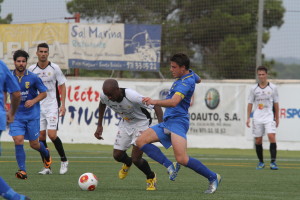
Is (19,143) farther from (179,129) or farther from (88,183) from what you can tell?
(179,129)

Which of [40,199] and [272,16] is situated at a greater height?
[272,16]

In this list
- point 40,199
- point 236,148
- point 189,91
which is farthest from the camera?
point 236,148

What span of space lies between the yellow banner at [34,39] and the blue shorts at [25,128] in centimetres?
1258

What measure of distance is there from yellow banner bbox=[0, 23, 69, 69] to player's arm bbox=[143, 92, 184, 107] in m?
15.4

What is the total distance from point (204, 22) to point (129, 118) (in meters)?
15.9

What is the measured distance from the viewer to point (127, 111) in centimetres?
1011

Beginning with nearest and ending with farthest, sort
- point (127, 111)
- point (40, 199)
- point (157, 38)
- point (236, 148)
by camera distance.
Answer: point (40, 199) → point (127, 111) → point (236, 148) → point (157, 38)

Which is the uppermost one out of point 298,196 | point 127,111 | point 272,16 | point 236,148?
point 272,16

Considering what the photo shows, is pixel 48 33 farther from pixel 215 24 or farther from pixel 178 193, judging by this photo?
pixel 178 193

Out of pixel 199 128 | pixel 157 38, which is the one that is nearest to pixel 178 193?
pixel 199 128

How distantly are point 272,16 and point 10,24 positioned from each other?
30.8 ft

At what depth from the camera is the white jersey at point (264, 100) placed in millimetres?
15211

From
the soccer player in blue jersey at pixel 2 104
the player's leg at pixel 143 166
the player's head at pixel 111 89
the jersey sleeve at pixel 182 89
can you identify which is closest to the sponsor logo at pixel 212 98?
the player's leg at pixel 143 166

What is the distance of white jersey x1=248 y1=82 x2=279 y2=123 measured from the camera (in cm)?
1521
